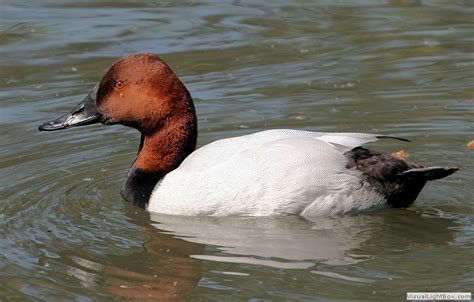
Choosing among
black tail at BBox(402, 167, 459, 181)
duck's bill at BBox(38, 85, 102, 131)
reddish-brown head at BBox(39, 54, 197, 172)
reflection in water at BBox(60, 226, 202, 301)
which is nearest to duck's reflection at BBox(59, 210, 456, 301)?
reflection in water at BBox(60, 226, 202, 301)

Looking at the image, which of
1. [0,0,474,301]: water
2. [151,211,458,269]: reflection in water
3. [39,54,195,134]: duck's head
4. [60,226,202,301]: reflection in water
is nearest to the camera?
[60,226,202,301]: reflection in water

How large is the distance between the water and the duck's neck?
16cm

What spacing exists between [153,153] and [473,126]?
105 inches

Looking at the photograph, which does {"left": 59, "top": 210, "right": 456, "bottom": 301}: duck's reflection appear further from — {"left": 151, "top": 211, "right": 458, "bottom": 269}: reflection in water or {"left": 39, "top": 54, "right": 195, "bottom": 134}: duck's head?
{"left": 39, "top": 54, "right": 195, "bottom": 134}: duck's head

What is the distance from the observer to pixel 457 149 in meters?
8.15

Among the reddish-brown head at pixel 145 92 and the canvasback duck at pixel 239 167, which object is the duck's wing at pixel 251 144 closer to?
the canvasback duck at pixel 239 167

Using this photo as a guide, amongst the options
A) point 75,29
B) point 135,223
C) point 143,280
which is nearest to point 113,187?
point 135,223

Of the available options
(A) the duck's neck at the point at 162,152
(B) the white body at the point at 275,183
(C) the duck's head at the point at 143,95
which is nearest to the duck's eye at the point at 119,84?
(C) the duck's head at the point at 143,95

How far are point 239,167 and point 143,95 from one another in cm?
94

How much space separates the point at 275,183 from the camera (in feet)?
22.7

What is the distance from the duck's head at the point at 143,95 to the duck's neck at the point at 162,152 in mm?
42

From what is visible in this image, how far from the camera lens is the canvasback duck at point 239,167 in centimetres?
695

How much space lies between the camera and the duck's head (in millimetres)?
7391

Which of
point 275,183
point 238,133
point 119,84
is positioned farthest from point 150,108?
point 238,133
